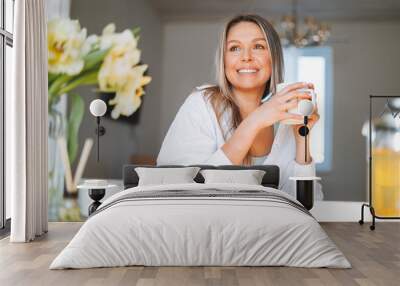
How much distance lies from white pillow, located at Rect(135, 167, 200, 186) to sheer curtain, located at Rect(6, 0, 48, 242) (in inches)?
40.4

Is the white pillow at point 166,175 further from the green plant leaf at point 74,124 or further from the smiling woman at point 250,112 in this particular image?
the green plant leaf at point 74,124

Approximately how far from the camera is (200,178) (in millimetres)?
6750

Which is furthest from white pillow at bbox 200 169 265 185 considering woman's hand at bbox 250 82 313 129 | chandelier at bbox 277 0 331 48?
chandelier at bbox 277 0 331 48

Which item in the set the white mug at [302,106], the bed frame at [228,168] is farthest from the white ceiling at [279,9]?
the bed frame at [228,168]

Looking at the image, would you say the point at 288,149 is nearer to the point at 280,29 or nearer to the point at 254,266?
the point at 280,29

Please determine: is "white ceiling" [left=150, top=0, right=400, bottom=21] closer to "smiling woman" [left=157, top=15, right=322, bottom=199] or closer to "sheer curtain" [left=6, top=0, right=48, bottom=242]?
"smiling woman" [left=157, top=15, right=322, bottom=199]

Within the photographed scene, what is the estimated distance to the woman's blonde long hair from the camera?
22.9 feet

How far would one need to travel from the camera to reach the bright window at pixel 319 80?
698 cm

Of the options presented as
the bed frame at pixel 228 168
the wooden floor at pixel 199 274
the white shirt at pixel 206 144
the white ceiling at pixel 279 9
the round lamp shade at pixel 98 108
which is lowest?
the wooden floor at pixel 199 274

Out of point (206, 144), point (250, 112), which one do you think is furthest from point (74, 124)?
point (250, 112)

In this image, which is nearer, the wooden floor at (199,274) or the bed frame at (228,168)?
the wooden floor at (199,274)

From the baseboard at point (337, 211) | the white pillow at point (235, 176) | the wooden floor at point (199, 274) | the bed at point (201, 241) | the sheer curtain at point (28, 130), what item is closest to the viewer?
the wooden floor at point (199, 274)

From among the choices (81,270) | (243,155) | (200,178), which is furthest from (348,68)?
(81,270)

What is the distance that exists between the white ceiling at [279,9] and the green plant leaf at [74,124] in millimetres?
1411
